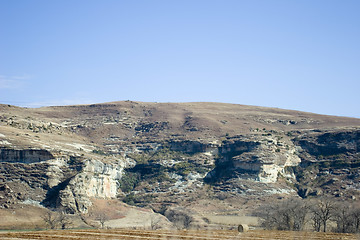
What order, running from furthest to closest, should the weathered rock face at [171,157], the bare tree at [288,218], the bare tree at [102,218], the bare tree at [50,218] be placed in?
the weathered rock face at [171,157], the bare tree at [102,218], the bare tree at [50,218], the bare tree at [288,218]

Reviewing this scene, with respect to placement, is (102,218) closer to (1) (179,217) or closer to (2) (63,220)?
(2) (63,220)

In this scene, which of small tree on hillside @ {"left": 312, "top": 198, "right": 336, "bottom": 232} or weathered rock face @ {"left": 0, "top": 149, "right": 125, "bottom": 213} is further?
weathered rock face @ {"left": 0, "top": 149, "right": 125, "bottom": 213}

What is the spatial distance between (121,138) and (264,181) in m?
52.6

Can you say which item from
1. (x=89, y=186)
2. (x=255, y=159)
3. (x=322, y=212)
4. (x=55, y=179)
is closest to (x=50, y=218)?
(x=55, y=179)

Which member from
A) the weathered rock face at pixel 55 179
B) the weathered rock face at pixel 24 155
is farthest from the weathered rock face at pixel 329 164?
the weathered rock face at pixel 24 155

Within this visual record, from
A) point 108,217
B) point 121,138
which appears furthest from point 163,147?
point 108,217

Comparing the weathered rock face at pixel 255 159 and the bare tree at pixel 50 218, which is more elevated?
the weathered rock face at pixel 255 159

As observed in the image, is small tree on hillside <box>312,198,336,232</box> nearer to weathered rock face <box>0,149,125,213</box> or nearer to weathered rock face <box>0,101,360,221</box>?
weathered rock face <box>0,101,360,221</box>

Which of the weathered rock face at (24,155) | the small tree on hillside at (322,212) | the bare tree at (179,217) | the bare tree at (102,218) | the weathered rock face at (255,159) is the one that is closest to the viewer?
the small tree on hillside at (322,212)

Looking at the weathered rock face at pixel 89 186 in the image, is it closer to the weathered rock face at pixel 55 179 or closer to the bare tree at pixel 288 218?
the weathered rock face at pixel 55 179

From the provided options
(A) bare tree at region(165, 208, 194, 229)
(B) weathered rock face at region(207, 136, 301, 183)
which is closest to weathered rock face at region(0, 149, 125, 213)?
(A) bare tree at region(165, 208, 194, 229)

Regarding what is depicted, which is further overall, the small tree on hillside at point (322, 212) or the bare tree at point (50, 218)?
the bare tree at point (50, 218)

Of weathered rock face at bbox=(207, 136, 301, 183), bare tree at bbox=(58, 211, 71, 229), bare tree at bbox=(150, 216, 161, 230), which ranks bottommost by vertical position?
bare tree at bbox=(150, 216, 161, 230)

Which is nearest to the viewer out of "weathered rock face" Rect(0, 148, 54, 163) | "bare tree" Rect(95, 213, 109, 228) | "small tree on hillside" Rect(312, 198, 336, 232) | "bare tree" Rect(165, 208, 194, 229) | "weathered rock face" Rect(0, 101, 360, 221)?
"small tree on hillside" Rect(312, 198, 336, 232)
